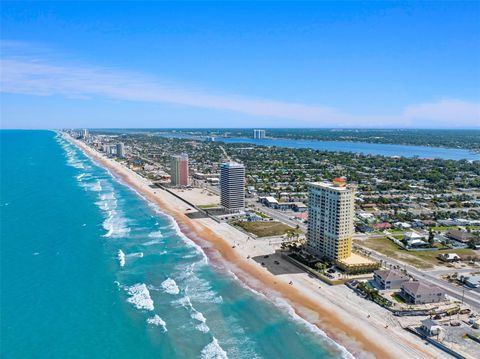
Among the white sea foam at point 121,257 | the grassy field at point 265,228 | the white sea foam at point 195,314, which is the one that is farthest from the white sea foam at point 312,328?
the grassy field at point 265,228

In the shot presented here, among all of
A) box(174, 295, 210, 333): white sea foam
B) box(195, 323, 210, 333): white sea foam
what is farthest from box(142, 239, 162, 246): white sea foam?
box(195, 323, 210, 333): white sea foam

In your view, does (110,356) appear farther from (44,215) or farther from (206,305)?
(44,215)

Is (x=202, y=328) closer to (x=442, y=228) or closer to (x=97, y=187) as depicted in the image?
(x=442, y=228)

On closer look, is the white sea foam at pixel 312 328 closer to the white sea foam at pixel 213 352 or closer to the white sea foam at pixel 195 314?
the white sea foam at pixel 195 314

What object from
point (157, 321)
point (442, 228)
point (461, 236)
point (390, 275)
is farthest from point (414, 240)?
point (157, 321)

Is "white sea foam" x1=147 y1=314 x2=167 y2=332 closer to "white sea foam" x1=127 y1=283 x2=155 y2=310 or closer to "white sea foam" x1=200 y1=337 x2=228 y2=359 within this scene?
"white sea foam" x1=127 y1=283 x2=155 y2=310

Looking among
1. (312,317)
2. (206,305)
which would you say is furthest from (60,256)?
(312,317)
